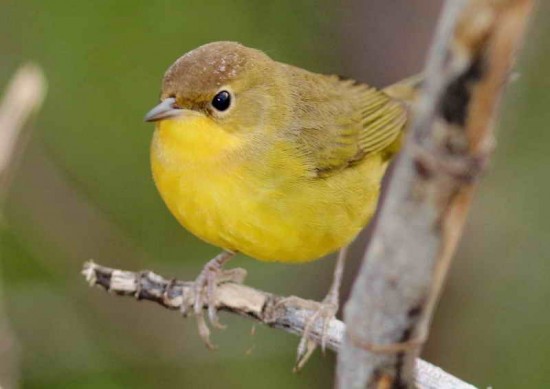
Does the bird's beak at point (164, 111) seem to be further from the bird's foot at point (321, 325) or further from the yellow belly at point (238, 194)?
the bird's foot at point (321, 325)

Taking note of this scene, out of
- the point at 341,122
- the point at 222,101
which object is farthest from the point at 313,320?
the point at 341,122

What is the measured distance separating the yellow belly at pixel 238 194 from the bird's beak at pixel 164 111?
6cm

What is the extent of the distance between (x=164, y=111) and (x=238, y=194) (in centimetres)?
50

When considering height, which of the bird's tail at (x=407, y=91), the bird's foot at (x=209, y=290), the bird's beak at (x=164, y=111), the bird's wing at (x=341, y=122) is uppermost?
the bird's tail at (x=407, y=91)

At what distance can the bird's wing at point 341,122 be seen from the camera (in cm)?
516

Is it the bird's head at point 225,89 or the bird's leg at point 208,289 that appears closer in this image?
the bird's head at point 225,89

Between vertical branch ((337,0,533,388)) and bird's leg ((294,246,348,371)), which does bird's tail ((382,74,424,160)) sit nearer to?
bird's leg ((294,246,348,371))

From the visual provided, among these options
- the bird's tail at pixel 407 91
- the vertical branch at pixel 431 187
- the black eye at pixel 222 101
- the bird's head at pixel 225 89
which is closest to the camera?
the vertical branch at pixel 431 187

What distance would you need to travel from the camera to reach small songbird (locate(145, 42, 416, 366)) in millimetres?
4539

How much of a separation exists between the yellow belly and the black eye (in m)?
0.09

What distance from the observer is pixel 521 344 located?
725 centimetres

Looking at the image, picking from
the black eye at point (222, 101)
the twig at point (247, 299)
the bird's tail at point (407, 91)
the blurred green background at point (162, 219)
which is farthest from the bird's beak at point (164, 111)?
the blurred green background at point (162, 219)

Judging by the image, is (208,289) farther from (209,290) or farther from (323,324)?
(323,324)

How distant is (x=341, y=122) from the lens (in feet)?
18.3
